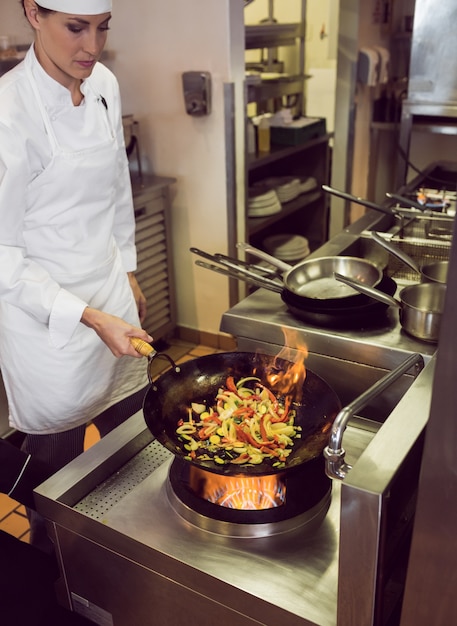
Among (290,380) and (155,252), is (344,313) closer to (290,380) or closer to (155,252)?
(290,380)

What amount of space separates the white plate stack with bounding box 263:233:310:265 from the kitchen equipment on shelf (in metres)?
2.59

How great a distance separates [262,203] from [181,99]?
2.85ft

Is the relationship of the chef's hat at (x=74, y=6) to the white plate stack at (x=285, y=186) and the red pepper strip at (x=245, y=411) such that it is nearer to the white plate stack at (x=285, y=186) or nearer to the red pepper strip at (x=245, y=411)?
the red pepper strip at (x=245, y=411)

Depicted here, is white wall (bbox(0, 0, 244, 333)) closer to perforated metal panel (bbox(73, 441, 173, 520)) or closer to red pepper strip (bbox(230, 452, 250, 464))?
perforated metal panel (bbox(73, 441, 173, 520))

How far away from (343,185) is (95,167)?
10.1 feet

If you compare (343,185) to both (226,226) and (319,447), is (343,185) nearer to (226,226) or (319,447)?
(226,226)

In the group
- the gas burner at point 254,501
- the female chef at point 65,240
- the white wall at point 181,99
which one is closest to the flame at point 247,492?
the gas burner at point 254,501

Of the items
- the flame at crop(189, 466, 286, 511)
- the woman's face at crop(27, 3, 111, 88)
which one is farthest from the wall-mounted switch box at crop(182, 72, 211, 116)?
the flame at crop(189, 466, 286, 511)

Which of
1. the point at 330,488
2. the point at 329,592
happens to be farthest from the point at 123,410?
the point at 329,592

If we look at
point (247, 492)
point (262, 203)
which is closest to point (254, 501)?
point (247, 492)

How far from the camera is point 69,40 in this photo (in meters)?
1.61

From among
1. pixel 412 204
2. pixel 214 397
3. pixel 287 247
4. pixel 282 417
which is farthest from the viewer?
pixel 287 247

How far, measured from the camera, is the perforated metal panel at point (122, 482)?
1.32m

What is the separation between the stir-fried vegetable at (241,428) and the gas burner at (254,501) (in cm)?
5
